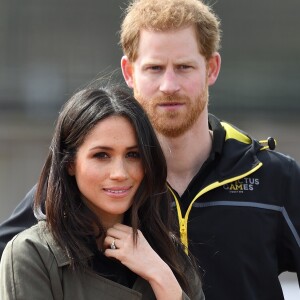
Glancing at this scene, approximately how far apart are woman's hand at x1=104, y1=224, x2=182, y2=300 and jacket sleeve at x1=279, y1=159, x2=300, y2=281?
796mm

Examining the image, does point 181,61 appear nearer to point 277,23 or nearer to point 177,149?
point 177,149

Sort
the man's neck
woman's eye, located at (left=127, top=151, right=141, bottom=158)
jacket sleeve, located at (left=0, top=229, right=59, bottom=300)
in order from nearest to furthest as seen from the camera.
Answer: jacket sleeve, located at (left=0, top=229, right=59, bottom=300) → woman's eye, located at (left=127, top=151, right=141, bottom=158) → the man's neck

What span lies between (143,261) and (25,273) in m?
0.33

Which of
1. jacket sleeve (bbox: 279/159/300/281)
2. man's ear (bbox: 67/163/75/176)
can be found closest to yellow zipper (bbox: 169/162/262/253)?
jacket sleeve (bbox: 279/159/300/281)

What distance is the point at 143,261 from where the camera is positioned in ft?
8.13

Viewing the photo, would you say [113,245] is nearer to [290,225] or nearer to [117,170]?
[117,170]

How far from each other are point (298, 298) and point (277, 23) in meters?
3.74

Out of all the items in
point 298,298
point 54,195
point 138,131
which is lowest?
point 298,298

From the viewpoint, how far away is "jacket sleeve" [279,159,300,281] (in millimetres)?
3193

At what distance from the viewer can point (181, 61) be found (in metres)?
3.21

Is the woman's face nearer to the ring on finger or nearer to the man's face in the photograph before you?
the ring on finger

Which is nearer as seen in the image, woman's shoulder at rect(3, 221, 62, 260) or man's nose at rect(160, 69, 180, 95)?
woman's shoulder at rect(3, 221, 62, 260)

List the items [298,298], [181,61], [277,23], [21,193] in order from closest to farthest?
[181,61], [298,298], [21,193], [277,23]

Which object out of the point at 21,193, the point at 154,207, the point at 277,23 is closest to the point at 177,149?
the point at 154,207
